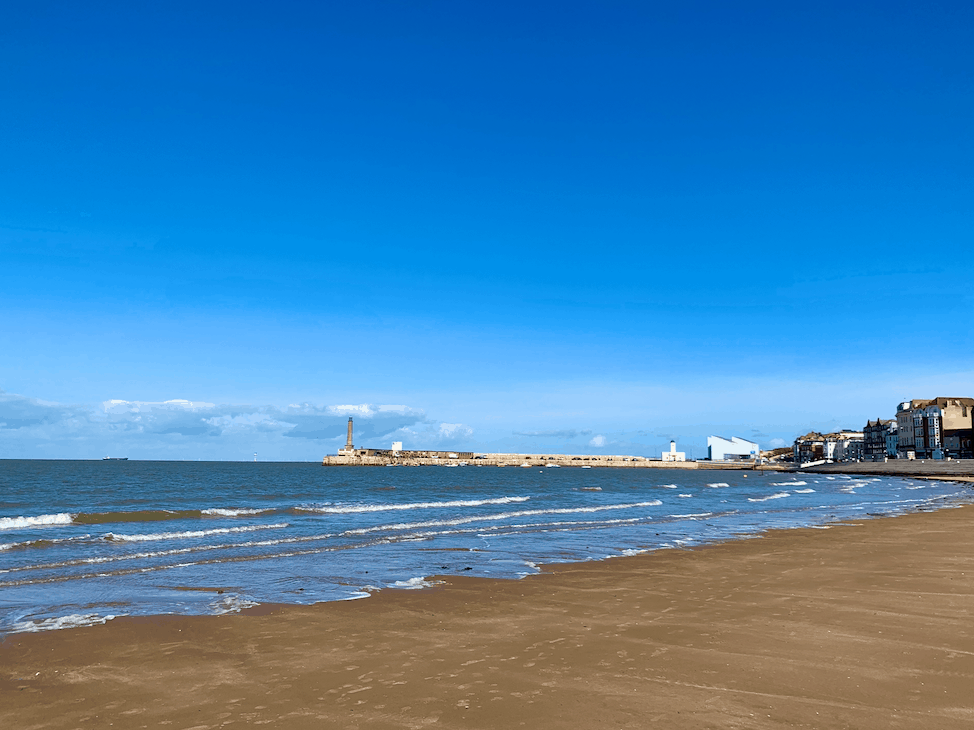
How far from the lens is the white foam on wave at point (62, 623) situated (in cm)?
938

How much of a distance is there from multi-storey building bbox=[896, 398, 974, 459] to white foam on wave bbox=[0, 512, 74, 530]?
153m

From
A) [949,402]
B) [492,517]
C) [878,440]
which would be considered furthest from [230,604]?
[878,440]

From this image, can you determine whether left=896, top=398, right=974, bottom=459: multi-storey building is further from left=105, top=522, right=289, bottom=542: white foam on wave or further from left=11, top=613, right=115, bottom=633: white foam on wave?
left=11, top=613, right=115, bottom=633: white foam on wave

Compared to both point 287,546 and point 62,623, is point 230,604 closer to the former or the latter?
point 62,623

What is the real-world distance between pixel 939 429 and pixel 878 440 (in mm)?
37600

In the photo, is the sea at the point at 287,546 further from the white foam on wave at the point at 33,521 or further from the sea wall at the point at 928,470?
the sea wall at the point at 928,470

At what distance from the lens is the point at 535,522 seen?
92.3 feet

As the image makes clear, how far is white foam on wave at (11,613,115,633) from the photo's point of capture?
938cm

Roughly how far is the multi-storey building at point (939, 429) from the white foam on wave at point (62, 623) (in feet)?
516

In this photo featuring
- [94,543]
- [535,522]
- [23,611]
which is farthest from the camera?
[535,522]

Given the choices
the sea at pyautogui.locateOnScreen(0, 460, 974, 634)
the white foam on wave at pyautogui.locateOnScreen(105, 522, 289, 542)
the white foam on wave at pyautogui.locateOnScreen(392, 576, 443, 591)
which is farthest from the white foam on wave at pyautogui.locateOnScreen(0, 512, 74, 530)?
the white foam on wave at pyautogui.locateOnScreen(392, 576, 443, 591)

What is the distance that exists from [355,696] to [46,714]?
284 cm

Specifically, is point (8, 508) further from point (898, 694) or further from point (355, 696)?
point (898, 694)

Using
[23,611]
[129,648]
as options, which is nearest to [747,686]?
[129,648]
